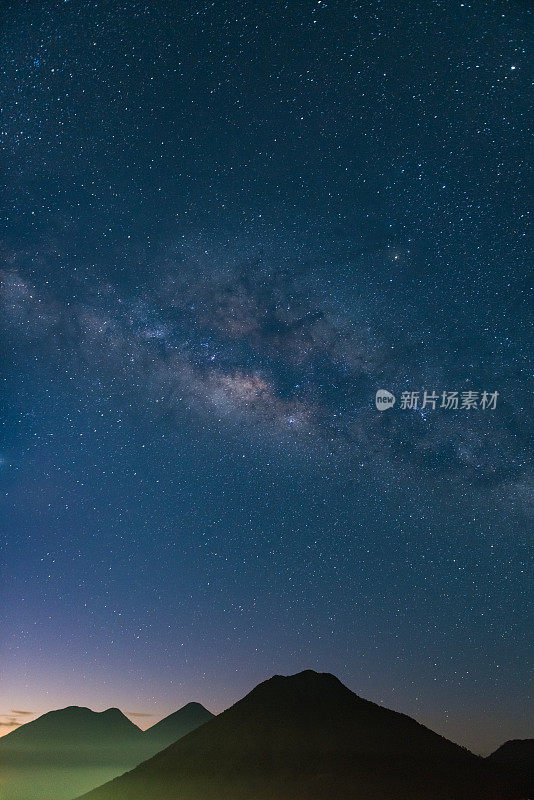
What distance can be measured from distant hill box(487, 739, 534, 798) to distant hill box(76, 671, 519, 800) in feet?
7.50

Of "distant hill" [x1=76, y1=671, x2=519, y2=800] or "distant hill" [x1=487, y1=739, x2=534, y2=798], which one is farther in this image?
"distant hill" [x1=76, y1=671, x2=519, y2=800]

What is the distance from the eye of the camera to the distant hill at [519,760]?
190ft

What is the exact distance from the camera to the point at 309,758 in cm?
7306

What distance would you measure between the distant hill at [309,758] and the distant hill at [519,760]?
2.29 m

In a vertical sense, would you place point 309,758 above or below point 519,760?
above

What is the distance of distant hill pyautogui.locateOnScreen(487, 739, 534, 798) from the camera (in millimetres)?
57969

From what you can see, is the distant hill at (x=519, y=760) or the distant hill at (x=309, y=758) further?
the distant hill at (x=309, y=758)

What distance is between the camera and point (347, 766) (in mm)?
67875

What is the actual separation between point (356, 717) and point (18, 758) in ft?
541

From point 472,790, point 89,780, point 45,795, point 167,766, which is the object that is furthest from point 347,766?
point 89,780

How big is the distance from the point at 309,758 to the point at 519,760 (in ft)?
93.4

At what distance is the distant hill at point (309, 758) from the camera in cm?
5953

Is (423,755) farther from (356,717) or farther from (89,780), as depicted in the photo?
(89,780)

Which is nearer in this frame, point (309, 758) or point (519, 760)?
point (309, 758)
